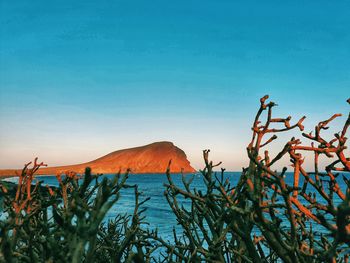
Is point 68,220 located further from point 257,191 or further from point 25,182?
point 25,182

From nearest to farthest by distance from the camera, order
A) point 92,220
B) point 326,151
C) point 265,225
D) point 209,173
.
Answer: point 92,220, point 265,225, point 326,151, point 209,173

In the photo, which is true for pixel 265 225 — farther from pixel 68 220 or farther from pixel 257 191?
pixel 68 220

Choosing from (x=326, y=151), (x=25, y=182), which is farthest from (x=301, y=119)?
(x=25, y=182)

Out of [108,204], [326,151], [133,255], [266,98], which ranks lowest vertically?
[133,255]

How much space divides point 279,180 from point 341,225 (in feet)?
1.49

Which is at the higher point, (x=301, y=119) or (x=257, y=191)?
(x=301, y=119)

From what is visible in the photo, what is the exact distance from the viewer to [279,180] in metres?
1.58

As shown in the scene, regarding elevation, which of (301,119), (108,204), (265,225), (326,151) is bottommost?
(265,225)

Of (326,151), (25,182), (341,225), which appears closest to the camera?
(341,225)

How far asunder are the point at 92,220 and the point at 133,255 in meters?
0.30

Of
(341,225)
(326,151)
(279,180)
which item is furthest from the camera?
(326,151)

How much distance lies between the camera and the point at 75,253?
1502 millimetres

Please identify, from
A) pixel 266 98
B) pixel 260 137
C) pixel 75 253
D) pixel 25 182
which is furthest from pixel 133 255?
pixel 25 182

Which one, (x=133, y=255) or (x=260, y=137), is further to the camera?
(x=260, y=137)
